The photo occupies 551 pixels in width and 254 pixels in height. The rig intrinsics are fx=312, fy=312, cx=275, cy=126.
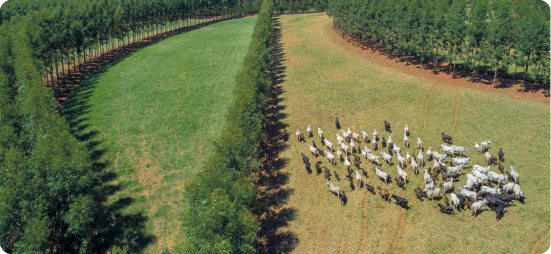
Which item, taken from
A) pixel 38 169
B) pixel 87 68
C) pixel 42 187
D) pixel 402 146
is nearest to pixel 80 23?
pixel 87 68

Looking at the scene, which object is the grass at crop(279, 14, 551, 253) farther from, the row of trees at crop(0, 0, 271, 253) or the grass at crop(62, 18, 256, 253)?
the grass at crop(62, 18, 256, 253)

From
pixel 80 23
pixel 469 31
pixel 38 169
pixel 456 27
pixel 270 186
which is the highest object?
pixel 80 23

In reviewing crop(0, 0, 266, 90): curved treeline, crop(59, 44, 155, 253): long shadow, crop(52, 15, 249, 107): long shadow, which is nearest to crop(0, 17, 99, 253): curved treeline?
crop(59, 44, 155, 253): long shadow

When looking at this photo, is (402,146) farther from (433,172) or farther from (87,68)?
(87,68)

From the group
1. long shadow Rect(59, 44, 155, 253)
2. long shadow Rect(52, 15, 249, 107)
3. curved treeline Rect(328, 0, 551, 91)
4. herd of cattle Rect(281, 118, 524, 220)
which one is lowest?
long shadow Rect(59, 44, 155, 253)

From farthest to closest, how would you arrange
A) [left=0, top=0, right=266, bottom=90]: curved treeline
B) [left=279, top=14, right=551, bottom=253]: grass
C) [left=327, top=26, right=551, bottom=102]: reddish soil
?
[left=0, top=0, right=266, bottom=90]: curved treeline → [left=327, top=26, right=551, bottom=102]: reddish soil → [left=279, top=14, right=551, bottom=253]: grass

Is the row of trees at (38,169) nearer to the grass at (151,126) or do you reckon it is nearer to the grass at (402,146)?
the grass at (151,126)
